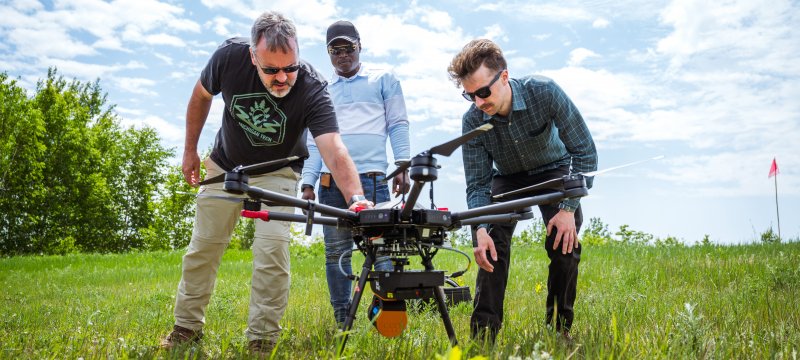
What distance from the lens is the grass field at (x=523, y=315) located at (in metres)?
3.57

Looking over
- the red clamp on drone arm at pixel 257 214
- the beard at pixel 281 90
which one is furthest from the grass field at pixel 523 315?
the beard at pixel 281 90

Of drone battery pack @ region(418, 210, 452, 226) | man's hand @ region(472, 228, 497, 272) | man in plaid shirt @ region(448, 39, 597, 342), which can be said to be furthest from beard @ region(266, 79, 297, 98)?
drone battery pack @ region(418, 210, 452, 226)

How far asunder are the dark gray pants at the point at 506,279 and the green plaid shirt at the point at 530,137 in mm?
151

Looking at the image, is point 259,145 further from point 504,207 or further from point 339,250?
point 504,207

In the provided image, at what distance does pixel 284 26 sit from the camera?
4121 millimetres

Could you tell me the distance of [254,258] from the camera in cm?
472

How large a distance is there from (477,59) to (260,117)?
1.73 meters

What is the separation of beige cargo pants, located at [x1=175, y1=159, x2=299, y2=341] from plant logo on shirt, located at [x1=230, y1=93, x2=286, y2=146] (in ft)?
1.11

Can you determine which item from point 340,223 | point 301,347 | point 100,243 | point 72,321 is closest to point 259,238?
point 301,347

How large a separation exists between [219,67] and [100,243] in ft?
159

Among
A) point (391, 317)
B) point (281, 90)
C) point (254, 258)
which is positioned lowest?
point (391, 317)

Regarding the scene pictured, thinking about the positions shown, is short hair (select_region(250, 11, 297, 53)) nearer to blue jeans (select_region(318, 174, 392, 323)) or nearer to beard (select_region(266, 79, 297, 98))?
beard (select_region(266, 79, 297, 98))

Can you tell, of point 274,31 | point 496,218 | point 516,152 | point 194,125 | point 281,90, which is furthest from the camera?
point 194,125

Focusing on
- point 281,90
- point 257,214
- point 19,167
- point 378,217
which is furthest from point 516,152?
point 19,167
